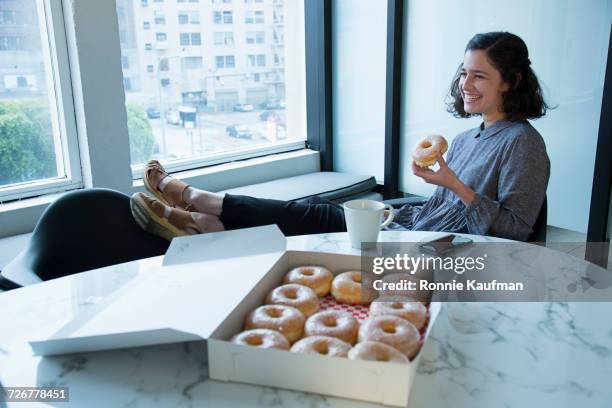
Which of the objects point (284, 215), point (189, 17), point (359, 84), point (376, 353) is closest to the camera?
point (376, 353)

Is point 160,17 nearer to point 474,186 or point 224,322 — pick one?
point 474,186

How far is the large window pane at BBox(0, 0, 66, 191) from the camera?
2533mm

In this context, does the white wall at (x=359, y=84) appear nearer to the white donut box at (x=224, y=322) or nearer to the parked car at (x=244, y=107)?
the parked car at (x=244, y=107)

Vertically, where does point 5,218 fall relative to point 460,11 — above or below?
below

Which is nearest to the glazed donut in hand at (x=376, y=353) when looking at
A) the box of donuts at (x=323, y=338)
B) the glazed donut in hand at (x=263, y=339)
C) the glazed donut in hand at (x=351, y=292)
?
the box of donuts at (x=323, y=338)

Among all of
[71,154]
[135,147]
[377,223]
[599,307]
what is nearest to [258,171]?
[135,147]

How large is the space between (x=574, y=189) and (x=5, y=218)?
2561mm

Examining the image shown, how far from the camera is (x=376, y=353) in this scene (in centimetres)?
88

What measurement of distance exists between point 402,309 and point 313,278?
21cm

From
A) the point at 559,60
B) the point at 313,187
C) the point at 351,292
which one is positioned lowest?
the point at 313,187

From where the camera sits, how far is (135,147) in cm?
304

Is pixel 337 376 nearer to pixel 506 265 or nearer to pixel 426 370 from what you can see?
pixel 426 370

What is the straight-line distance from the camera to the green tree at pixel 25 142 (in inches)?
102

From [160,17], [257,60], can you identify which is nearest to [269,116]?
[257,60]
